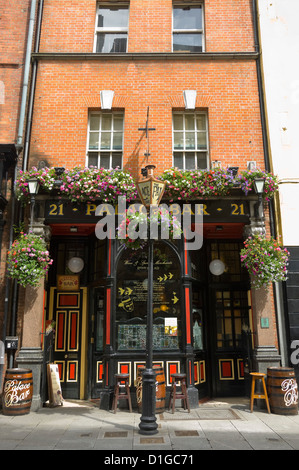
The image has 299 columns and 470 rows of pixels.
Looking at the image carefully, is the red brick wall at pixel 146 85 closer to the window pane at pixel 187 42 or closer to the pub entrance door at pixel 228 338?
the window pane at pixel 187 42

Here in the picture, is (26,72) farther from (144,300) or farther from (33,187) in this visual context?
(144,300)

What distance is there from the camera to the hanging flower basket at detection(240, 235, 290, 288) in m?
8.05

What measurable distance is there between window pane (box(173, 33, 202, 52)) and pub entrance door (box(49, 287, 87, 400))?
296 inches

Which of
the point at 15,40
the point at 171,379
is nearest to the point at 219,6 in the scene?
the point at 15,40

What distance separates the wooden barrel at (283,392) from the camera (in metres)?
7.45

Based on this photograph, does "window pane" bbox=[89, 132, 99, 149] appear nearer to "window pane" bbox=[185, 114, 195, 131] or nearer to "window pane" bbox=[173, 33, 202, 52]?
"window pane" bbox=[185, 114, 195, 131]

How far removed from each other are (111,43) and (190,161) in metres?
4.39

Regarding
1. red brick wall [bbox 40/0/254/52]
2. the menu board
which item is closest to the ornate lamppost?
the menu board

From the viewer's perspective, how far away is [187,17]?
10789 mm

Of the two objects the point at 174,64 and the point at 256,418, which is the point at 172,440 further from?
the point at 174,64

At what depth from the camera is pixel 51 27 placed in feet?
34.3

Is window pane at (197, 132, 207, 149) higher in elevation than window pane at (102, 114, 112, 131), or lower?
lower

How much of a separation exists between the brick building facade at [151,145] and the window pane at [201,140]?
28mm

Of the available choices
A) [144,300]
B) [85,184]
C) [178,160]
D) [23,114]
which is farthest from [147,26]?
A: [144,300]
